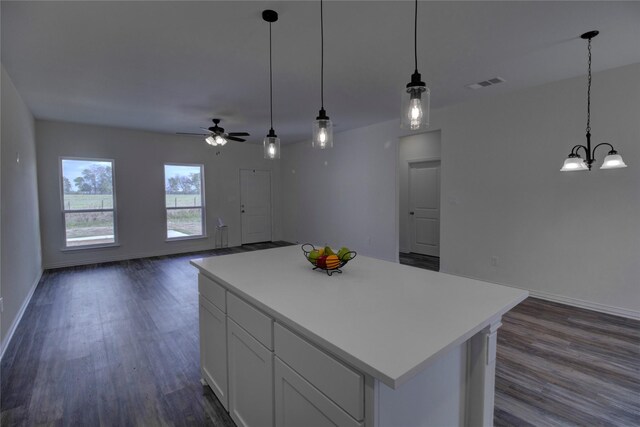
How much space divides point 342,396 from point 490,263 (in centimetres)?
404

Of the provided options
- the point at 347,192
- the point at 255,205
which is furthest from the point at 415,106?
the point at 255,205

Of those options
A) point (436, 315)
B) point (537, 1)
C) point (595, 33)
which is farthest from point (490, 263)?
point (436, 315)

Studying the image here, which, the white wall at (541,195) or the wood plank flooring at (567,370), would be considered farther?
the white wall at (541,195)

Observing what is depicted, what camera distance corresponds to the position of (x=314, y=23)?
7.95ft

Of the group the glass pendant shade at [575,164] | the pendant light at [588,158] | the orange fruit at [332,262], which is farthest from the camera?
→ the glass pendant shade at [575,164]

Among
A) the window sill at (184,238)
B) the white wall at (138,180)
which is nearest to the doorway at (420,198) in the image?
the white wall at (138,180)

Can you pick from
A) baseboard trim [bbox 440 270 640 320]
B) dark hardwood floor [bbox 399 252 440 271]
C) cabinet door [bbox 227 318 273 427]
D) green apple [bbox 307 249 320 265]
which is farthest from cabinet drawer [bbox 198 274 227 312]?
dark hardwood floor [bbox 399 252 440 271]

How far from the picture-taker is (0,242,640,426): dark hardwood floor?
6.38ft

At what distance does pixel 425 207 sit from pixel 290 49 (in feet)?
15.7

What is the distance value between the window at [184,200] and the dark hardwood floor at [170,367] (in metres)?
3.14

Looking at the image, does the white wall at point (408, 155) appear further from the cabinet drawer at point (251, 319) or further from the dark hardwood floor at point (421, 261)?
the cabinet drawer at point (251, 319)

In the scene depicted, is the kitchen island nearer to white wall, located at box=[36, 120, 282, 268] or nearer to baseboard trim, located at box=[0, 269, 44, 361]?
baseboard trim, located at box=[0, 269, 44, 361]

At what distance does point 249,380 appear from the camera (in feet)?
5.30

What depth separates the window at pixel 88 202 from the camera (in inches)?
227
